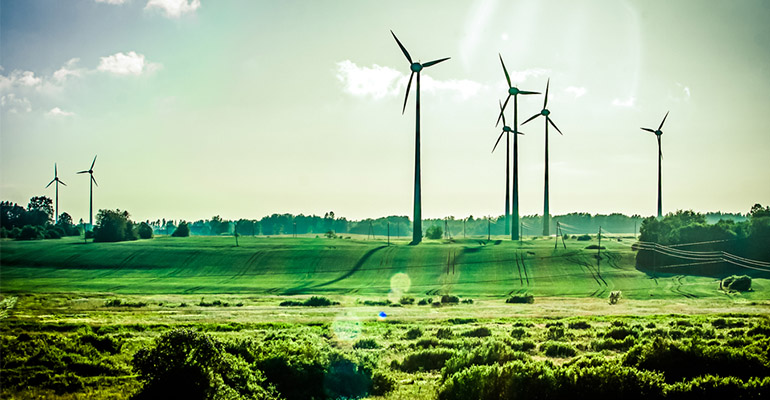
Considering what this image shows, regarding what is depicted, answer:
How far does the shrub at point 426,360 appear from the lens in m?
27.9

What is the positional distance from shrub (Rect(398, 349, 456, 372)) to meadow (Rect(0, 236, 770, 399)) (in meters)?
0.09

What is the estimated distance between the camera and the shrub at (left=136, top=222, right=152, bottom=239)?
195 metres

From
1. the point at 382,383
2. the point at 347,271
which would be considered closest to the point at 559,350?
the point at 382,383

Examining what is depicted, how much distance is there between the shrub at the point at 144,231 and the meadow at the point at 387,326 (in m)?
45.8

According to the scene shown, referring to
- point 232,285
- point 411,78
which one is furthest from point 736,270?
point 232,285

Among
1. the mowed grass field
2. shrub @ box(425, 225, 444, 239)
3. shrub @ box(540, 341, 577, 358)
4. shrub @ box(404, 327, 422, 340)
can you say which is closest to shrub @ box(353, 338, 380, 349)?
shrub @ box(404, 327, 422, 340)

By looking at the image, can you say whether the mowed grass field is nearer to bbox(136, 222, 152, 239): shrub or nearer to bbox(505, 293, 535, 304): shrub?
bbox(505, 293, 535, 304): shrub

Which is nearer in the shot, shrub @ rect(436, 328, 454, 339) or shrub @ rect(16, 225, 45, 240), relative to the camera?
shrub @ rect(436, 328, 454, 339)

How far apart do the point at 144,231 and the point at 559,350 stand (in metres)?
189

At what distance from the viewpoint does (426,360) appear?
28.8 m

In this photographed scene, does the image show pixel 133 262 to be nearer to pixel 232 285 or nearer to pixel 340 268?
pixel 232 285

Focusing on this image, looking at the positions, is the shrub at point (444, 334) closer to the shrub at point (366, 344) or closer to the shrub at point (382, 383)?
the shrub at point (366, 344)

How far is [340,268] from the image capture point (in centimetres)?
12862

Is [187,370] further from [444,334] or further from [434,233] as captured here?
[434,233]
